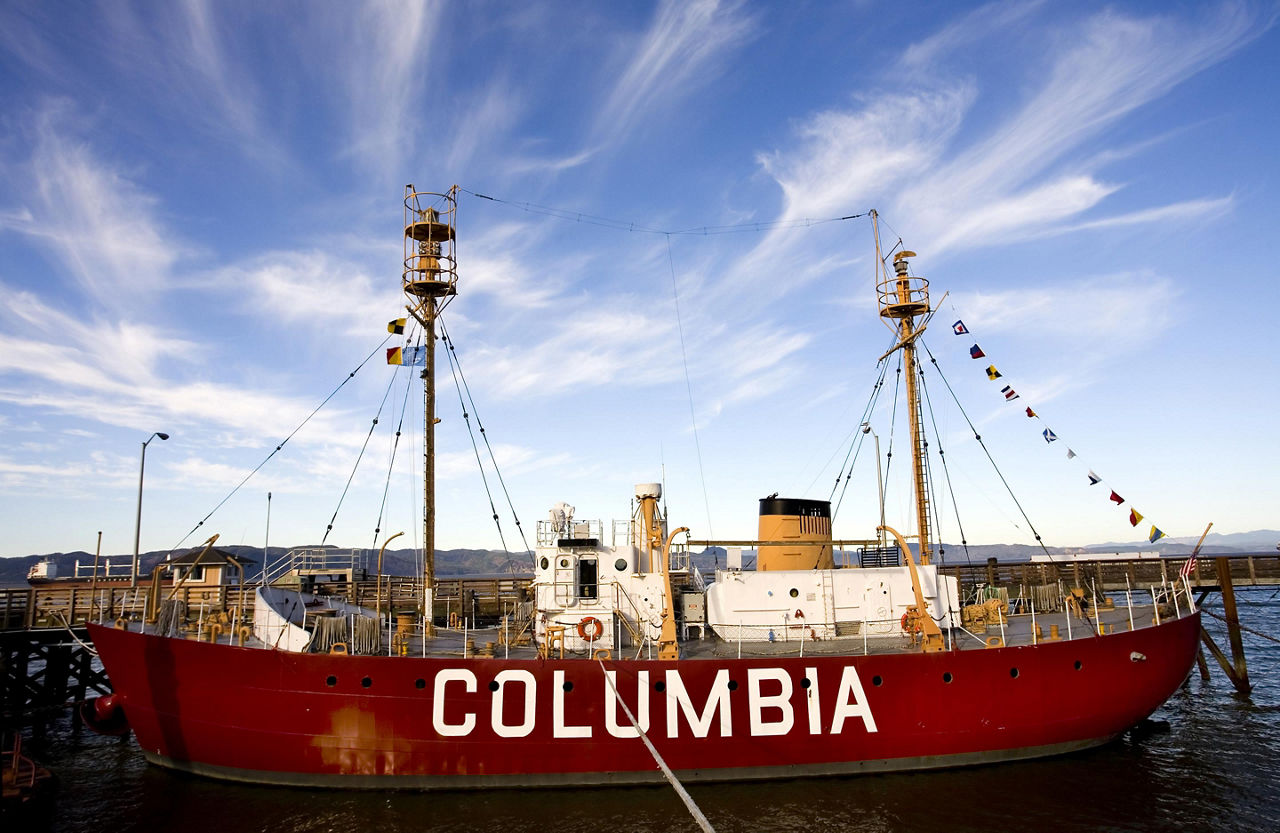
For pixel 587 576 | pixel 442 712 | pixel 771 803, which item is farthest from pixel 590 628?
pixel 771 803

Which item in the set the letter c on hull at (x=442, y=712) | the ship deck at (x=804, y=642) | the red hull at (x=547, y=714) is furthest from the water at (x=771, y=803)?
the ship deck at (x=804, y=642)

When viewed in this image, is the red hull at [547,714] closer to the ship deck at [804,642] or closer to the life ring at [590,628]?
the ship deck at [804,642]

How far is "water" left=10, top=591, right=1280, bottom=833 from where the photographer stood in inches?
594

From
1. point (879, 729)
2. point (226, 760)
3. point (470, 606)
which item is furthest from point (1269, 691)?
point (226, 760)

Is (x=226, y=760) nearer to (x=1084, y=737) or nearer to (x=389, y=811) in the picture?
(x=389, y=811)

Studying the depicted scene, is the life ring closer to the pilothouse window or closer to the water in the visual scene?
the pilothouse window

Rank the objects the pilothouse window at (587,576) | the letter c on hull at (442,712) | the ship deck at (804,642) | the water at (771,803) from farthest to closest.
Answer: the pilothouse window at (587,576), the ship deck at (804,642), the letter c on hull at (442,712), the water at (771,803)

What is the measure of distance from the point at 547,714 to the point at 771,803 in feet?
17.3

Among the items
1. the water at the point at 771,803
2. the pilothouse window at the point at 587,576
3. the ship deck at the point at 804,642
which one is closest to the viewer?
the water at the point at 771,803

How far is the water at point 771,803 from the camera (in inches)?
594

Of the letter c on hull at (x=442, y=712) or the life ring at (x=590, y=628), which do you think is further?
the life ring at (x=590, y=628)

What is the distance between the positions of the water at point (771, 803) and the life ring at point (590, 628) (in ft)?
11.1

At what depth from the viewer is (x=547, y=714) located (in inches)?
648

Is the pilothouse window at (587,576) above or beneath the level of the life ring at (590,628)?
above
